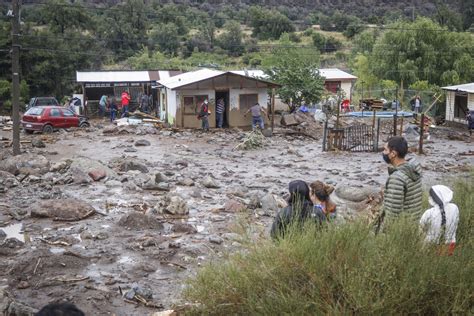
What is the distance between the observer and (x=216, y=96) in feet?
95.6

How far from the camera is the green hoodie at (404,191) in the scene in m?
5.86

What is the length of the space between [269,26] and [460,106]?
57.9m

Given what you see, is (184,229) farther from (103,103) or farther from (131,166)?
(103,103)

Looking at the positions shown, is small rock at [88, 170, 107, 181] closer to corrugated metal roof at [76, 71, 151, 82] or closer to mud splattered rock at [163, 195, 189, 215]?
mud splattered rock at [163, 195, 189, 215]

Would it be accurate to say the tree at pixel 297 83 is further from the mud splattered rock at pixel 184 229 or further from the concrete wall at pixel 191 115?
the mud splattered rock at pixel 184 229

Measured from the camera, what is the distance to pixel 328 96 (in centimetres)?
3603

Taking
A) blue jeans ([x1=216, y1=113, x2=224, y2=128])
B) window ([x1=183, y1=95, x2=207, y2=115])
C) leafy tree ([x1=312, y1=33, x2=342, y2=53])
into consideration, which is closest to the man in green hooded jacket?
blue jeans ([x1=216, y1=113, x2=224, y2=128])

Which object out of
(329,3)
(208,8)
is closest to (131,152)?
(208,8)

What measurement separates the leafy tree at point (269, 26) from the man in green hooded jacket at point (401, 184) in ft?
269

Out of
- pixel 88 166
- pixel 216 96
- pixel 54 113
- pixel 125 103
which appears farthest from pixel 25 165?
pixel 125 103

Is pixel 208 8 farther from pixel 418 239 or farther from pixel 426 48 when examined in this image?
pixel 418 239

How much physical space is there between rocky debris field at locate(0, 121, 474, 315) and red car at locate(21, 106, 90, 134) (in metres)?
0.81

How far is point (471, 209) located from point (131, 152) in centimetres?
1610

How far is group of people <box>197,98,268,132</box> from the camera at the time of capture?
27216mm
